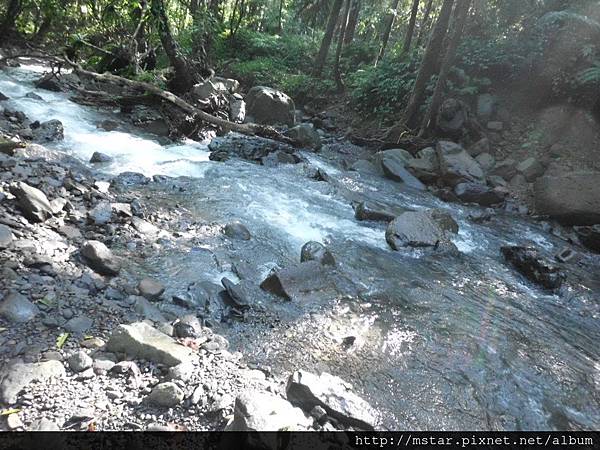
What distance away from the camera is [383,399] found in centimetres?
362

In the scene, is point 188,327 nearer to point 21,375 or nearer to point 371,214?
point 21,375

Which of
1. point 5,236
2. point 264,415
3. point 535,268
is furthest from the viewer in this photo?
point 535,268

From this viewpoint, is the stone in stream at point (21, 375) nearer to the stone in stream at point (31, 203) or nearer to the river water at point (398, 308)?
the river water at point (398, 308)

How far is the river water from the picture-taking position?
3852mm

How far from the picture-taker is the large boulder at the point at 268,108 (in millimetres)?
13992

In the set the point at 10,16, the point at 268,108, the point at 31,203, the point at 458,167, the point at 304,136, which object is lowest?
the point at 31,203

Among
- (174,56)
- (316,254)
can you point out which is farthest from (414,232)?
(174,56)

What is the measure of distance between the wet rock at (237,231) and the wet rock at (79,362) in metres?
3.12

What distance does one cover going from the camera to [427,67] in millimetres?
12930

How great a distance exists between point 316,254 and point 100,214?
2.98 m

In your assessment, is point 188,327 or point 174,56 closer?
point 188,327

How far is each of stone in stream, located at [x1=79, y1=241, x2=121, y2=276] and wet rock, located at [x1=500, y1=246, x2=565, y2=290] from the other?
6263mm

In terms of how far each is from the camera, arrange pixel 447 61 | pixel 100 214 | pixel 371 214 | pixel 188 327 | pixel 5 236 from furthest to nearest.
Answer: pixel 447 61, pixel 371 214, pixel 100 214, pixel 5 236, pixel 188 327

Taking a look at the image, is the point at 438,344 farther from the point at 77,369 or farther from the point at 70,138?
the point at 70,138
